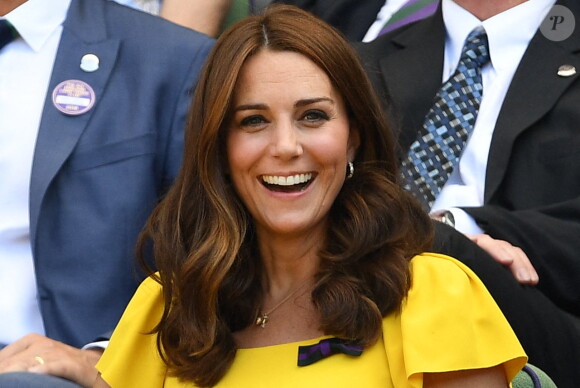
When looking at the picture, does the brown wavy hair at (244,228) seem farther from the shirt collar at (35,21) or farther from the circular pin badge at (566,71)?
the circular pin badge at (566,71)

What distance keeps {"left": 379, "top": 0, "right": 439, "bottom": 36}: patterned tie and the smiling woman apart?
1326mm

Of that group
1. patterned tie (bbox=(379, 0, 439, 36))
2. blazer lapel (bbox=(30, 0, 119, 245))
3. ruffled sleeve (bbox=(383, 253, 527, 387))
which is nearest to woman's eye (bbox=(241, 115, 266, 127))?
ruffled sleeve (bbox=(383, 253, 527, 387))

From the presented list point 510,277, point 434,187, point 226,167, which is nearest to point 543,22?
point 434,187

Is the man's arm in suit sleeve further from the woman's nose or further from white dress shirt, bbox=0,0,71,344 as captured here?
white dress shirt, bbox=0,0,71,344

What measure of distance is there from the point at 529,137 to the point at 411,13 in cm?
90

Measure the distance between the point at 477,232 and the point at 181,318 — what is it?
0.88 metres

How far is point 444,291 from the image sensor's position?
238 centimetres

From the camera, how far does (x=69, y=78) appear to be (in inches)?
120

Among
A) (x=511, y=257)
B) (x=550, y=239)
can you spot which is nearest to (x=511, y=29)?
(x=550, y=239)

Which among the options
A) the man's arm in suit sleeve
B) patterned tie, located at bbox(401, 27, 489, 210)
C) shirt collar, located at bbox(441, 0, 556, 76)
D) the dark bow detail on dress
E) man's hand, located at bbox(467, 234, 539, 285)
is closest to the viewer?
the dark bow detail on dress

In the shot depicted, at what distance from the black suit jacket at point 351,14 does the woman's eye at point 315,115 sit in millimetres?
1509

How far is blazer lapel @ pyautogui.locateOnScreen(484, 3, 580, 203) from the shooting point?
323cm

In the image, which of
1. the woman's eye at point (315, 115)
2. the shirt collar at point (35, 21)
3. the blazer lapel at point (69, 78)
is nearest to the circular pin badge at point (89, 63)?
the blazer lapel at point (69, 78)

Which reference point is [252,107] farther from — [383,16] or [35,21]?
[383,16]
